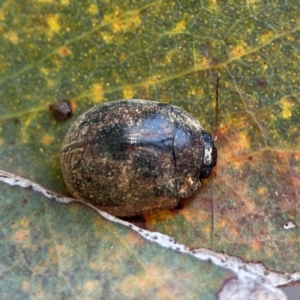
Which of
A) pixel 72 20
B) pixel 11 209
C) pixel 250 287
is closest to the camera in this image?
pixel 250 287

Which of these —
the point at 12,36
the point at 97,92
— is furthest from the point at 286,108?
the point at 12,36

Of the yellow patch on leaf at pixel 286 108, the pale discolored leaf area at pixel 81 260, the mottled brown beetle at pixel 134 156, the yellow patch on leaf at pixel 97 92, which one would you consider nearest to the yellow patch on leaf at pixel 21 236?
the pale discolored leaf area at pixel 81 260

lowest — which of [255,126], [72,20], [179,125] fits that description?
[255,126]

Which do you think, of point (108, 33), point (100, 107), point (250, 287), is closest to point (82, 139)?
point (100, 107)

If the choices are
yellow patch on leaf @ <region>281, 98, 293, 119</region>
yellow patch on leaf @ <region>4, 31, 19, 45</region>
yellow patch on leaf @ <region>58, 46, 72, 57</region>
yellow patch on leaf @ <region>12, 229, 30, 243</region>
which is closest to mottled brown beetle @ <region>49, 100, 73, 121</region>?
yellow patch on leaf @ <region>58, 46, 72, 57</region>

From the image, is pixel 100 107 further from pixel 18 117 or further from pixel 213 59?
pixel 213 59
